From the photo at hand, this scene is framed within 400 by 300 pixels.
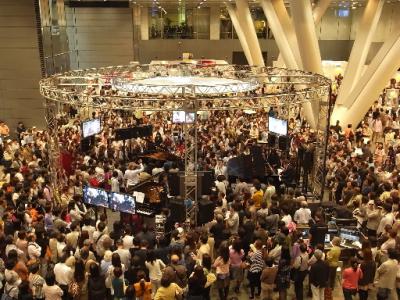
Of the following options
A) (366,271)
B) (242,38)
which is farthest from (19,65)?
(366,271)

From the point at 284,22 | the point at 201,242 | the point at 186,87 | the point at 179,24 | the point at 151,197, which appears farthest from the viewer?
the point at 179,24

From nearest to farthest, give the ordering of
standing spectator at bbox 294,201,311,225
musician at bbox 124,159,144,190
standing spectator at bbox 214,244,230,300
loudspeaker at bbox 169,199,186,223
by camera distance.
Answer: standing spectator at bbox 214,244,230,300 < standing spectator at bbox 294,201,311,225 < loudspeaker at bbox 169,199,186,223 < musician at bbox 124,159,144,190

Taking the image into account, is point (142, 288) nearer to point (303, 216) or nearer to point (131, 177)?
point (303, 216)

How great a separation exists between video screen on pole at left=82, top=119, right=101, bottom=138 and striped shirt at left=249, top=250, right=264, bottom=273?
896 cm

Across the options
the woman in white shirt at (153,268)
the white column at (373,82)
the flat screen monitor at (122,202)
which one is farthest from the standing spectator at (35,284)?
the white column at (373,82)

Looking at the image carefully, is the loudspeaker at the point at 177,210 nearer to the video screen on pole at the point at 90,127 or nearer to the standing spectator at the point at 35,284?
the standing spectator at the point at 35,284

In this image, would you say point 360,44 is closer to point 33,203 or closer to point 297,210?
point 297,210

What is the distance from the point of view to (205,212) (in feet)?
37.1

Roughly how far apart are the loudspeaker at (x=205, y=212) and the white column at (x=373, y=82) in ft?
36.1

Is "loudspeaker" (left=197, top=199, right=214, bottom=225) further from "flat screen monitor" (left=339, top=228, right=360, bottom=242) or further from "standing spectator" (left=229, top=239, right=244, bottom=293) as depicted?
"flat screen monitor" (left=339, top=228, right=360, bottom=242)

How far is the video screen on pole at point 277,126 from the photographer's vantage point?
1630 centimetres

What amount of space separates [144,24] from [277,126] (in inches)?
1076

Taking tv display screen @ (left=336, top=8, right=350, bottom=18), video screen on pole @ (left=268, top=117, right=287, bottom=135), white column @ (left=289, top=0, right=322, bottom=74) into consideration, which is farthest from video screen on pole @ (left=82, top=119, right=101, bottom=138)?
tv display screen @ (left=336, top=8, right=350, bottom=18)

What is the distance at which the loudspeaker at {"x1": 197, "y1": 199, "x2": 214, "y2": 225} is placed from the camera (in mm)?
11273
